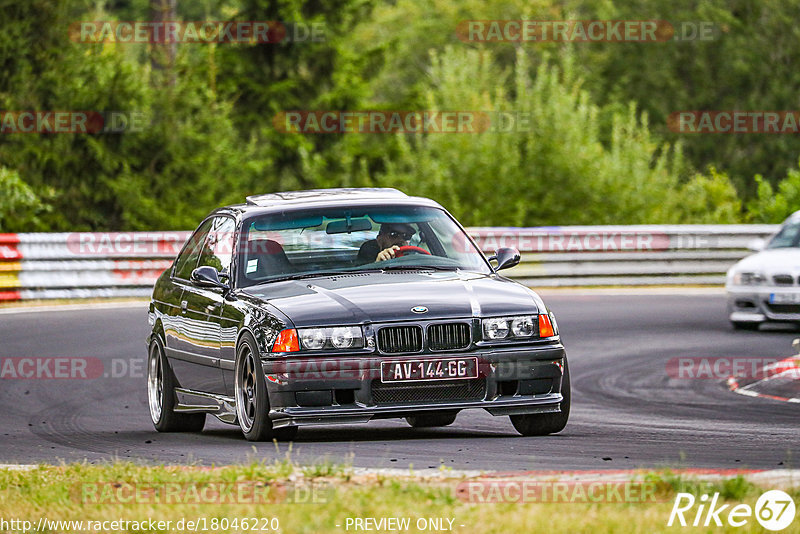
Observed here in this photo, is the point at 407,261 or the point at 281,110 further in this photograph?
the point at 281,110

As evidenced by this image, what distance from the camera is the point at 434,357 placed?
8961 millimetres

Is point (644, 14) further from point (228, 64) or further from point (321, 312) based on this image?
point (321, 312)

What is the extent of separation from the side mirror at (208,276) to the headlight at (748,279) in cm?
1033

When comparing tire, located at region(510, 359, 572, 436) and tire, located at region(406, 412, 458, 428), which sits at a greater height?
tire, located at region(510, 359, 572, 436)

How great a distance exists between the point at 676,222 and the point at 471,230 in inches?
378

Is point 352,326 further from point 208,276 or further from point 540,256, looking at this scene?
point 540,256

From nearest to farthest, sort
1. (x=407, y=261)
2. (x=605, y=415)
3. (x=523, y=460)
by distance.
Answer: (x=523, y=460) < (x=407, y=261) < (x=605, y=415)

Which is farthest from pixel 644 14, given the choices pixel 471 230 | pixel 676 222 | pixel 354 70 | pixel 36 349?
pixel 36 349

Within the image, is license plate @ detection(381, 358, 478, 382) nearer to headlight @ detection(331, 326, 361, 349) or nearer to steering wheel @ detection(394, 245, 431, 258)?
headlight @ detection(331, 326, 361, 349)

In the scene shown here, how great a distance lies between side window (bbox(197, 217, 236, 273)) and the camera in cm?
1052

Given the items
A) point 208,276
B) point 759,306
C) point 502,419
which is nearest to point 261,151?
point 759,306

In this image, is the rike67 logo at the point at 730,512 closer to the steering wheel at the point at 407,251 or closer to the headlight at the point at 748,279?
the steering wheel at the point at 407,251

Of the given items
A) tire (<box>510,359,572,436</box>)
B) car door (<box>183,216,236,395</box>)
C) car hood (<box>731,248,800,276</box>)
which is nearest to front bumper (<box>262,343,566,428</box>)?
tire (<box>510,359,572,436</box>)

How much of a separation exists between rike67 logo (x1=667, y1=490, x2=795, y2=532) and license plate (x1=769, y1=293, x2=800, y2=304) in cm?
1266
